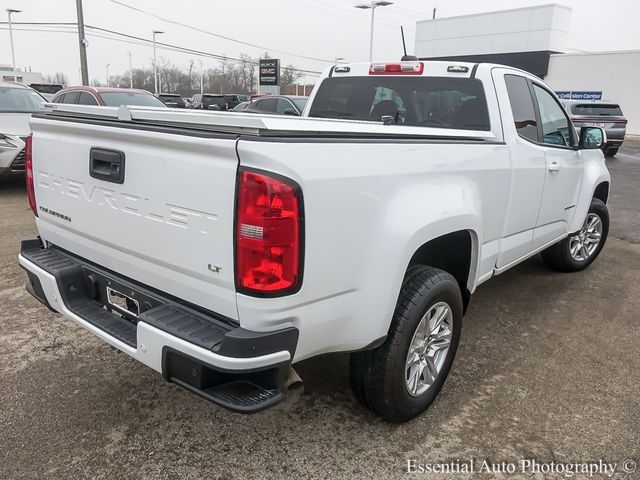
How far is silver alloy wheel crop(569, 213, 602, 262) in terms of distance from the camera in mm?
5379

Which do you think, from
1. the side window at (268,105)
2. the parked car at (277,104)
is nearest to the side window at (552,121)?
the parked car at (277,104)

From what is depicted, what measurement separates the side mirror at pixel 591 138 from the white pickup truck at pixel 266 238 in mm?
1440

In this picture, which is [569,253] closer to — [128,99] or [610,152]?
[128,99]

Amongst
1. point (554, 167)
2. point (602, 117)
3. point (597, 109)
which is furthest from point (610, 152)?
point (554, 167)

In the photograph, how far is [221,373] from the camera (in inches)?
81.9

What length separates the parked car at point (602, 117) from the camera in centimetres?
1700

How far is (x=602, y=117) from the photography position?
17.2m

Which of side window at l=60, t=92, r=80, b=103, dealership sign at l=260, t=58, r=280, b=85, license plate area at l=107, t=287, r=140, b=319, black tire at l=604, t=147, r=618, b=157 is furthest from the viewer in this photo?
dealership sign at l=260, t=58, r=280, b=85

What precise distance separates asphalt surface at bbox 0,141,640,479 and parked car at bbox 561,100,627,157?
14836 millimetres

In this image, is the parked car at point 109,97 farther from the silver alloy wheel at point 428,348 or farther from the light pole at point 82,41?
the light pole at point 82,41

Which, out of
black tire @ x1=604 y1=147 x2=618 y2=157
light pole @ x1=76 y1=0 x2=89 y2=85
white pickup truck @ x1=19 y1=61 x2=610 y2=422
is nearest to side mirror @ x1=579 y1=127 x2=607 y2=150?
white pickup truck @ x1=19 y1=61 x2=610 y2=422

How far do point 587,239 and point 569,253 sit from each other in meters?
0.43

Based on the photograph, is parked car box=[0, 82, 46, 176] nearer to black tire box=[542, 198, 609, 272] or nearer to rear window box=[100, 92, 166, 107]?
rear window box=[100, 92, 166, 107]

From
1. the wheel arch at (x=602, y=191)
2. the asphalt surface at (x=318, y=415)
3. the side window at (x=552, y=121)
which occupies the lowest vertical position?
the asphalt surface at (x=318, y=415)
